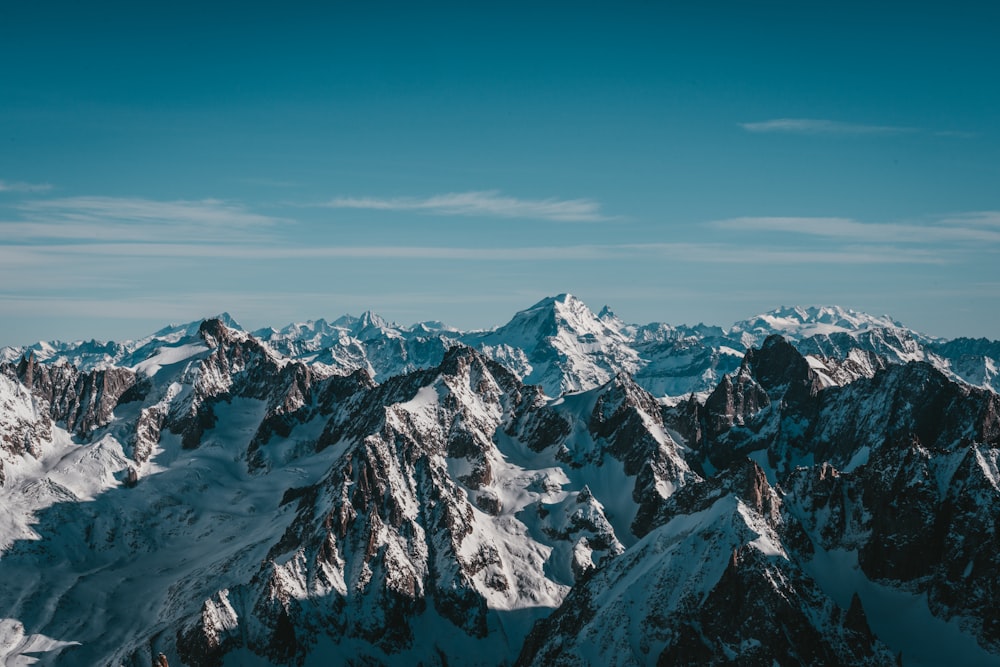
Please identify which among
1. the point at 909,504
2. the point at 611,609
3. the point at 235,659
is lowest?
the point at 235,659

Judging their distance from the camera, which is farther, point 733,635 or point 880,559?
point 880,559

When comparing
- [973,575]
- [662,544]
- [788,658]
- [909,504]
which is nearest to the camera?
[788,658]

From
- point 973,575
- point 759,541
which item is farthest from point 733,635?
point 973,575

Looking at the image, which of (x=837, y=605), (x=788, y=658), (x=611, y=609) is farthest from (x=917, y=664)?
(x=611, y=609)

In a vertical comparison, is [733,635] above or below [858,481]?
below

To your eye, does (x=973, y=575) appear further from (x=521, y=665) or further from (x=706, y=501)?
(x=521, y=665)

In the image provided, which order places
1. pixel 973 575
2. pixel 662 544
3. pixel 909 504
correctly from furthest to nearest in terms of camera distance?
pixel 662 544
pixel 909 504
pixel 973 575

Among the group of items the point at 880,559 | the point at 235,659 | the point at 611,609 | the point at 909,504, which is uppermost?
the point at 909,504

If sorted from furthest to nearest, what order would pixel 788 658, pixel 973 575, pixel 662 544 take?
1. pixel 662 544
2. pixel 973 575
3. pixel 788 658

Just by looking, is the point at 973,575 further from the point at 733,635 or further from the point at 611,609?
the point at 611,609
